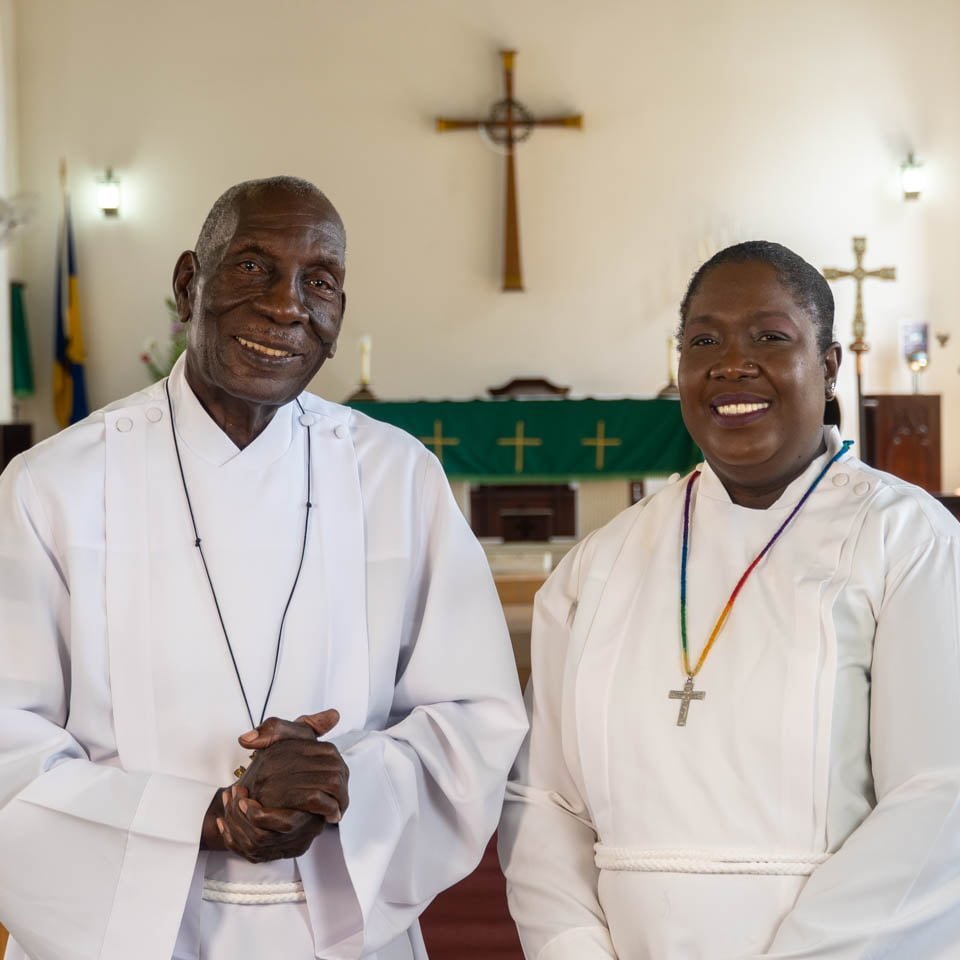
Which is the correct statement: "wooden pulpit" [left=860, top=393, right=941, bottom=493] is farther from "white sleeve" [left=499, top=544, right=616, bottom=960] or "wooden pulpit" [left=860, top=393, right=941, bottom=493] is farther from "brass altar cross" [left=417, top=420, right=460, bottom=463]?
"white sleeve" [left=499, top=544, right=616, bottom=960]

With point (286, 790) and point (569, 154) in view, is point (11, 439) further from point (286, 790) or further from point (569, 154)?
point (286, 790)

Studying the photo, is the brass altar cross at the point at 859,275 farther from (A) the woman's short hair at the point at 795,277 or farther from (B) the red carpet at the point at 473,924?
(A) the woman's short hair at the point at 795,277

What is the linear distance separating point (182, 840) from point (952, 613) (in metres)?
1.26

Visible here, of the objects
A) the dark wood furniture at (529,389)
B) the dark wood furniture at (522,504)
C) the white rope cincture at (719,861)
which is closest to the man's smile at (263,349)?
the white rope cincture at (719,861)

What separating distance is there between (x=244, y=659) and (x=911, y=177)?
426 inches

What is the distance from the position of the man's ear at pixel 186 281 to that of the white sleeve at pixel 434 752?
0.54 metres

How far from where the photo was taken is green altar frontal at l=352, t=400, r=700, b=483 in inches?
376

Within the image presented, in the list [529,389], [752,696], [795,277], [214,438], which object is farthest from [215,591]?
[529,389]

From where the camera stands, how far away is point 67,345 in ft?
38.3

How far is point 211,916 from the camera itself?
216 cm

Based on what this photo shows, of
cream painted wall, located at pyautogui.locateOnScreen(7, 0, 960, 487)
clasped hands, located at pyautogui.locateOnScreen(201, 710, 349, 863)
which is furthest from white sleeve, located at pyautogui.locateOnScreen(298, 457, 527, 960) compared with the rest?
cream painted wall, located at pyautogui.locateOnScreen(7, 0, 960, 487)

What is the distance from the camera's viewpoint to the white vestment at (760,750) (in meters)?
1.96

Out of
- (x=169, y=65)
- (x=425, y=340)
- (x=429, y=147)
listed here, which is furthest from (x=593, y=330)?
(x=169, y=65)

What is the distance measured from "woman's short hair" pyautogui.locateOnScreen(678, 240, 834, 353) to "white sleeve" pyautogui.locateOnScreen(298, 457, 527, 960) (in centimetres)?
61
